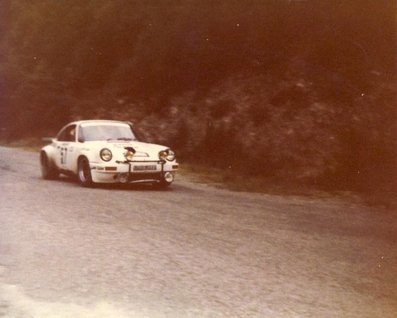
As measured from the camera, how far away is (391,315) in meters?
5.72

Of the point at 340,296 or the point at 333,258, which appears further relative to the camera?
the point at 333,258

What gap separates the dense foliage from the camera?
20.4 m

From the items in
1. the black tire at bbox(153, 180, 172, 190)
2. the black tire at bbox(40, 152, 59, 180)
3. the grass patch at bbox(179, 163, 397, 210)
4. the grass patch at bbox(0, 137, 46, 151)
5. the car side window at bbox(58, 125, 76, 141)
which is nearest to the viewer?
the black tire at bbox(153, 180, 172, 190)

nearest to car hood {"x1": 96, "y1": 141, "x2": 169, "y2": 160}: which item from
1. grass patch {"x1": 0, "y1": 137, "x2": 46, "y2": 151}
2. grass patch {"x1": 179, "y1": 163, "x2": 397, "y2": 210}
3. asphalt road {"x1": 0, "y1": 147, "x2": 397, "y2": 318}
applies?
asphalt road {"x1": 0, "y1": 147, "x2": 397, "y2": 318}

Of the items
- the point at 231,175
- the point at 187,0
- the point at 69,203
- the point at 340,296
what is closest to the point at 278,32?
the point at 187,0

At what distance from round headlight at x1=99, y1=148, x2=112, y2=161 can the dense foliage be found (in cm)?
672

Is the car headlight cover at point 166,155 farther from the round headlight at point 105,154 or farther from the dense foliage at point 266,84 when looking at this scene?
the dense foliage at point 266,84

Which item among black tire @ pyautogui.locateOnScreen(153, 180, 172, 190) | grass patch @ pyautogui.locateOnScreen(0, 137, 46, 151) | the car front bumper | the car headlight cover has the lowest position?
grass patch @ pyautogui.locateOnScreen(0, 137, 46, 151)

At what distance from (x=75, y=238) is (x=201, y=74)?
17520 millimetres

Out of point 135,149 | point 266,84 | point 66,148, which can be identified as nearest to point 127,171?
point 135,149

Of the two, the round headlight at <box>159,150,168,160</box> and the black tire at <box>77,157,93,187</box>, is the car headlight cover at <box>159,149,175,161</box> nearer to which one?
the round headlight at <box>159,150,168,160</box>

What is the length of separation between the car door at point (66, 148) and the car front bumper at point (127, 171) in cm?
107

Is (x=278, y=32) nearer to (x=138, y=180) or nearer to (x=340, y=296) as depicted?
(x=138, y=180)

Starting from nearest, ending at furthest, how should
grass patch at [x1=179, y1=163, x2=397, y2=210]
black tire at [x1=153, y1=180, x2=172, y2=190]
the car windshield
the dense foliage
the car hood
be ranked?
the car hood → black tire at [x1=153, y1=180, x2=172, y2=190] → the car windshield → grass patch at [x1=179, y1=163, x2=397, y2=210] → the dense foliage
